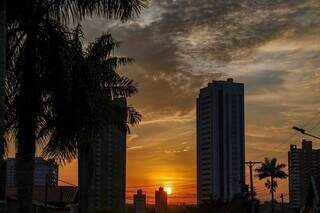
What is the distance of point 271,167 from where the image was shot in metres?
124

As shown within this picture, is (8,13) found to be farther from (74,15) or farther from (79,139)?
(79,139)

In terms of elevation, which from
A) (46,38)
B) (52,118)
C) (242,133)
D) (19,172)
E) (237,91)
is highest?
(237,91)

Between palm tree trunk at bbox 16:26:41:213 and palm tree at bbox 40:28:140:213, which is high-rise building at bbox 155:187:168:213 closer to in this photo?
palm tree at bbox 40:28:140:213

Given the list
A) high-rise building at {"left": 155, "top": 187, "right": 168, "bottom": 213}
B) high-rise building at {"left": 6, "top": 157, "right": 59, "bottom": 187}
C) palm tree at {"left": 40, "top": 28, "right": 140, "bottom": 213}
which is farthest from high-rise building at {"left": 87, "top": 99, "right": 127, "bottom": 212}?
palm tree at {"left": 40, "top": 28, "right": 140, "bottom": 213}

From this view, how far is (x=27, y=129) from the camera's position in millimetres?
17641

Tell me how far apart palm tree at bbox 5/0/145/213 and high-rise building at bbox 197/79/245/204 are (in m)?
106

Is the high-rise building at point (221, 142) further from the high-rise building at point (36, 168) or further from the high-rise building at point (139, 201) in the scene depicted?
the high-rise building at point (36, 168)

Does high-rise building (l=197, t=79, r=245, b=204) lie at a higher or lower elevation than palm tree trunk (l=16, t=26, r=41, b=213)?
higher

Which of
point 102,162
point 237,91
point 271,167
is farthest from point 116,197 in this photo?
point 237,91

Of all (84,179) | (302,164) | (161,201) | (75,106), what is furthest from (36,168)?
(302,164)

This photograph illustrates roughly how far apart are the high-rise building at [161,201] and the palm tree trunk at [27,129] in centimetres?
9913

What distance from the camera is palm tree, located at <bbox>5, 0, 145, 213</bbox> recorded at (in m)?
16.9

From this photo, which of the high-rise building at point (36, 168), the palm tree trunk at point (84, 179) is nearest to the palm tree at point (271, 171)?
the high-rise building at point (36, 168)

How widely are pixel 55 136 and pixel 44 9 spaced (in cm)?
381
